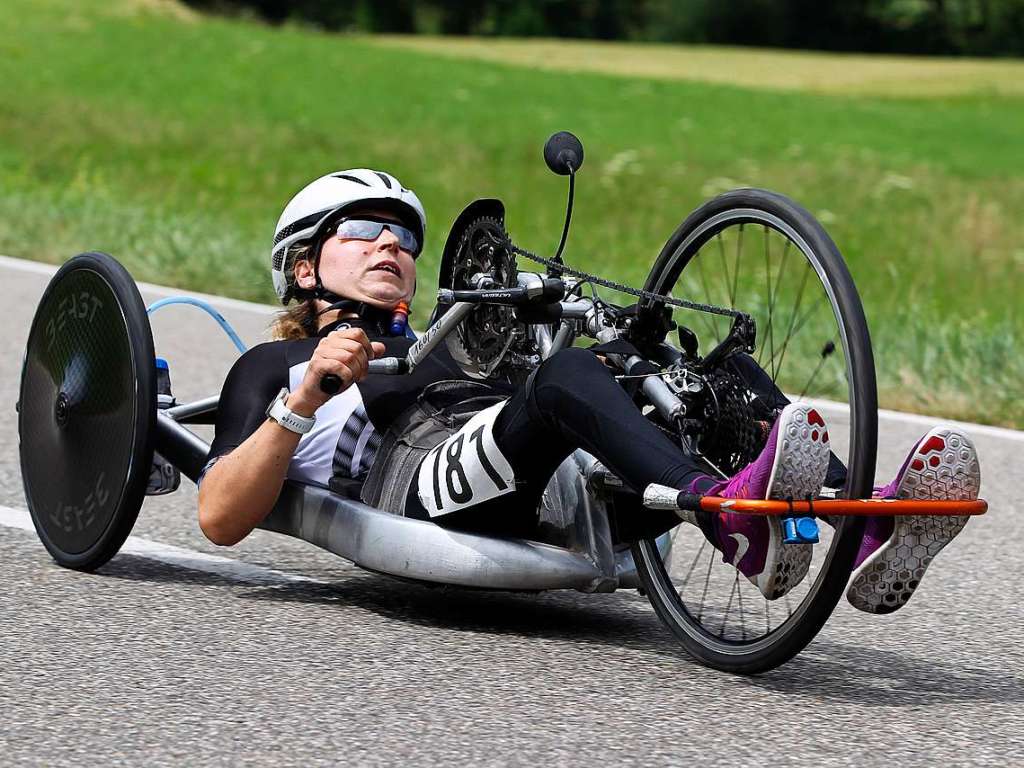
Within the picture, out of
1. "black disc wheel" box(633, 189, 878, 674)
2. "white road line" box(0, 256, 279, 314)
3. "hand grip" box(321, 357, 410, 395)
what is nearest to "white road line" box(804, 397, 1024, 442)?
"black disc wheel" box(633, 189, 878, 674)

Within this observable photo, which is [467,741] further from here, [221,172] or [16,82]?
[16,82]

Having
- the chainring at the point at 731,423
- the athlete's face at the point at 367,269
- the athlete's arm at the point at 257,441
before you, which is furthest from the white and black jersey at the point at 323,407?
the chainring at the point at 731,423

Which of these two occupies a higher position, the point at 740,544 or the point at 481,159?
the point at 481,159

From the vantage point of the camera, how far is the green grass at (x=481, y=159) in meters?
10.8

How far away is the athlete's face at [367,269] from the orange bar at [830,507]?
1.36 m

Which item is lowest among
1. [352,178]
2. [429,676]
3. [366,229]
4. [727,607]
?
[429,676]

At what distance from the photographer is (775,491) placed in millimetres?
3604

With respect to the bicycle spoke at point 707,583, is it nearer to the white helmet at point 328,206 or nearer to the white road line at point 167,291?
the white helmet at point 328,206

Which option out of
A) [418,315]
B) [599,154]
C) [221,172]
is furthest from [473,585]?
[599,154]

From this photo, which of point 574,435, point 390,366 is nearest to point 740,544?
point 574,435

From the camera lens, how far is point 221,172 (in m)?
18.4

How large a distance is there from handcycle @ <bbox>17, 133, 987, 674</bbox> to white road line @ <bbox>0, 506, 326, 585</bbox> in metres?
0.25

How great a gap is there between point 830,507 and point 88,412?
6.50ft

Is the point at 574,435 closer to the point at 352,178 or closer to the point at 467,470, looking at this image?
the point at 467,470
